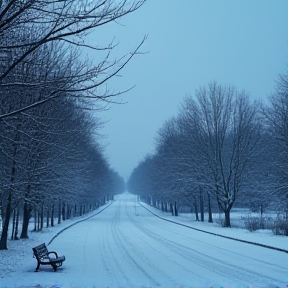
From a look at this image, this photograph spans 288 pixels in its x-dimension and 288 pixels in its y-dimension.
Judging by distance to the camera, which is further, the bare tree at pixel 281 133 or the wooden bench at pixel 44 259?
the bare tree at pixel 281 133

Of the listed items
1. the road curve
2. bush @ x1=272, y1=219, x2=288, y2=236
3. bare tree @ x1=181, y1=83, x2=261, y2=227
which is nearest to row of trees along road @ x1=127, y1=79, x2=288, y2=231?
bare tree @ x1=181, y1=83, x2=261, y2=227

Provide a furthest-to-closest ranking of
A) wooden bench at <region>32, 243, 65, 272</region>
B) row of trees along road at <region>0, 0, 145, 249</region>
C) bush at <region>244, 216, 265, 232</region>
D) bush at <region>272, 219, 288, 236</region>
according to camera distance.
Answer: bush at <region>244, 216, 265, 232</region>, bush at <region>272, 219, 288, 236</region>, wooden bench at <region>32, 243, 65, 272</region>, row of trees along road at <region>0, 0, 145, 249</region>

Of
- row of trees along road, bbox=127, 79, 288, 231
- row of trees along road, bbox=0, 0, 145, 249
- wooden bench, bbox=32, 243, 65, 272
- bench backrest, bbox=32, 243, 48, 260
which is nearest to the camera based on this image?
row of trees along road, bbox=0, 0, 145, 249

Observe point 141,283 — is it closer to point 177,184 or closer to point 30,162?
point 30,162

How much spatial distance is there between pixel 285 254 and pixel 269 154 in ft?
71.9

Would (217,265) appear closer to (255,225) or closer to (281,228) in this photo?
(281,228)

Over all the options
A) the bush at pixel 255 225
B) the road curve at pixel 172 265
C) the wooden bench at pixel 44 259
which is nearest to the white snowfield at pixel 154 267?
the road curve at pixel 172 265

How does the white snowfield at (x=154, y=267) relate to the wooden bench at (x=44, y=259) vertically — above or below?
below

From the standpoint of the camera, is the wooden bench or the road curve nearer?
the road curve

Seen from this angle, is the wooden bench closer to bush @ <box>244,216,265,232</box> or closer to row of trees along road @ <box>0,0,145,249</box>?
row of trees along road @ <box>0,0,145,249</box>

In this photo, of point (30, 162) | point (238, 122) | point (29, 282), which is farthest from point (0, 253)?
point (238, 122)

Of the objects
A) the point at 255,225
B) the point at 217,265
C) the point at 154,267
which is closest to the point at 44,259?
the point at 154,267

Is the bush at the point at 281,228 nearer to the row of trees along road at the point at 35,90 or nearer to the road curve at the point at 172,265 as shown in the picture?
the road curve at the point at 172,265

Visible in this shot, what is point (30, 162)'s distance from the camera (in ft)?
66.4
